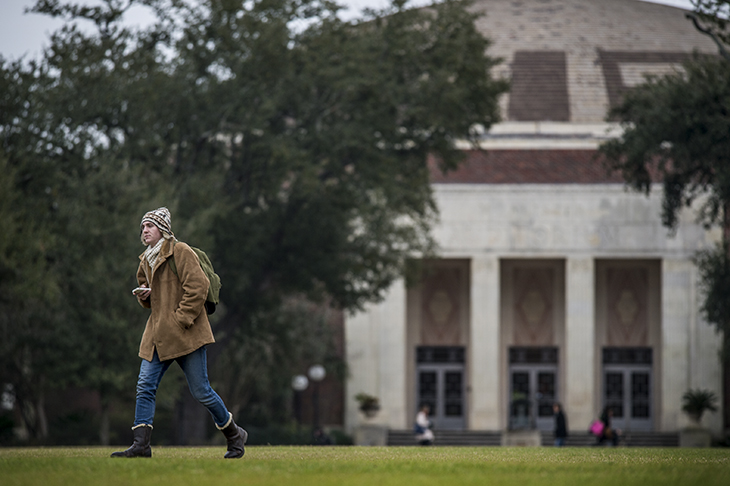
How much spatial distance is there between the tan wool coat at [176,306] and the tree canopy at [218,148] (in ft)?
42.4

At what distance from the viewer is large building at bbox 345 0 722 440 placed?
4166 cm

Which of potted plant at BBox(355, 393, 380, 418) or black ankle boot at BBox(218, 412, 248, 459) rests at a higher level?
black ankle boot at BBox(218, 412, 248, 459)

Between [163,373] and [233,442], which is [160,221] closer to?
[163,373]

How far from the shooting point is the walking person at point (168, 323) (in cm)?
788

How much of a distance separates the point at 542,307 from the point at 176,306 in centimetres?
3711

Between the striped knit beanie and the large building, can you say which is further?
the large building

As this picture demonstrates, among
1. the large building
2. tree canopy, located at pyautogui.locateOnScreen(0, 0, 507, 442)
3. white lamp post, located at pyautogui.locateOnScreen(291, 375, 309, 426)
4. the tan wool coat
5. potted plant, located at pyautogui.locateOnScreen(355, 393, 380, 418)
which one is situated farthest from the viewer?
the large building

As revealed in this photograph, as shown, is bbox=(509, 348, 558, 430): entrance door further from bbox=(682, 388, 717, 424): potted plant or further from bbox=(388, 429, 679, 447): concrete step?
bbox=(682, 388, 717, 424): potted plant

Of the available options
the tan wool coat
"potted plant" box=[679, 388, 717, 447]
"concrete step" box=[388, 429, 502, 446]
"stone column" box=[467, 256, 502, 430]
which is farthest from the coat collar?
"stone column" box=[467, 256, 502, 430]

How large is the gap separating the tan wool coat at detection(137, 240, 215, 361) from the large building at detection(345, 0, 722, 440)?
3311 cm

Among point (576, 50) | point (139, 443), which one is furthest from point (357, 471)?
point (576, 50)

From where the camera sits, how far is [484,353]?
137 ft

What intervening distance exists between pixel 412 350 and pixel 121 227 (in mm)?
23677

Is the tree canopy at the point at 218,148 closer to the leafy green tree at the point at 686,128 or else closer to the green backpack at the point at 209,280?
the leafy green tree at the point at 686,128
